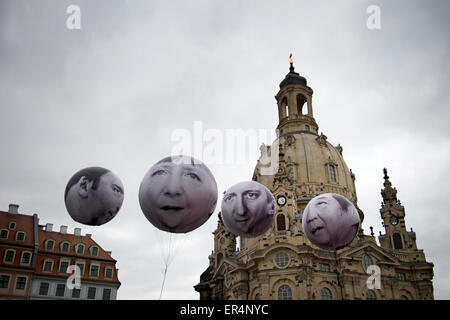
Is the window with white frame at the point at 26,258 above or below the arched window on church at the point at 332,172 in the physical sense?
below

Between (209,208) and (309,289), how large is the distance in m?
34.0

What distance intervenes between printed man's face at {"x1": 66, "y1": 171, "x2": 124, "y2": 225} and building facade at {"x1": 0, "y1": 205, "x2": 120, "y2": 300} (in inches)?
1122

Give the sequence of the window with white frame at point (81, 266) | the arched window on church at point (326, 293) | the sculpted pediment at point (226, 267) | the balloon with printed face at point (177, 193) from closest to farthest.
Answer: the balloon with printed face at point (177, 193), the window with white frame at point (81, 266), the arched window on church at point (326, 293), the sculpted pediment at point (226, 267)

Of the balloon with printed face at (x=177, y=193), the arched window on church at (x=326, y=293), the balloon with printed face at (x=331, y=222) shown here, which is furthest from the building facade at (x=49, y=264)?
the balloon with printed face at (x=331, y=222)

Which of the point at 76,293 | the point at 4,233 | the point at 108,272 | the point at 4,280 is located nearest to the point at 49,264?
the point at 76,293

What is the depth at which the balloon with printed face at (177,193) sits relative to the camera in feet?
37.5

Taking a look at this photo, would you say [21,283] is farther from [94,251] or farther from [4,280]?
[94,251]

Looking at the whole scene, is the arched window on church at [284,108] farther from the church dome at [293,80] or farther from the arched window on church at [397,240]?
the arched window on church at [397,240]

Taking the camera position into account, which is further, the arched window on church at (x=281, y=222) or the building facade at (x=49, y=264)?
the arched window on church at (x=281, y=222)

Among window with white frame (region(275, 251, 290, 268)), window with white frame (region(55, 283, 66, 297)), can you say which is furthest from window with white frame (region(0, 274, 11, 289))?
window with white frame (region(275, 251, 290, 268))

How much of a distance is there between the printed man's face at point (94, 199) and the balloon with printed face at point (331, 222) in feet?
23.4

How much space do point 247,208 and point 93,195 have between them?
5350mm
